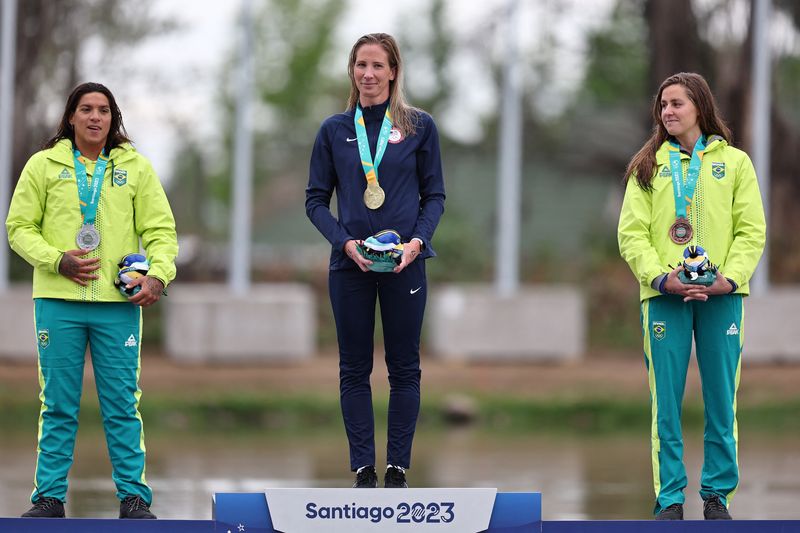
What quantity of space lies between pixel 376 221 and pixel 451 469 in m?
4.40

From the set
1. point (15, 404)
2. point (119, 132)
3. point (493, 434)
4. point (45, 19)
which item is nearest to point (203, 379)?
point (15, 404)

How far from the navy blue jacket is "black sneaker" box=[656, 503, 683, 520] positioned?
1.49 m

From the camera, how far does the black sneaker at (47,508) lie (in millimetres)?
5883

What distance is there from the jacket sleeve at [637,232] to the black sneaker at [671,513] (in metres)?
0.97

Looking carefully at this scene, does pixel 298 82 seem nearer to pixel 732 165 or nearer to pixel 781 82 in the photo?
pixel 781 82

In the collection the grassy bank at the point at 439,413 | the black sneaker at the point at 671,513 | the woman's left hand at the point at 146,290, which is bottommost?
the grassy bank at the point at 439,413

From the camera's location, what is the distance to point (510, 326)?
14977 millimetres

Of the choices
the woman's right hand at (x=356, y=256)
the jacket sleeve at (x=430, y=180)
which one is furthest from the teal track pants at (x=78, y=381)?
the jacket sleeve at (x=430, y=180)

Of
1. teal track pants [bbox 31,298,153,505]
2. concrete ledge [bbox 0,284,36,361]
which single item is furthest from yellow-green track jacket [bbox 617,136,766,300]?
concrete ledge [bbox 0,284,36,361]

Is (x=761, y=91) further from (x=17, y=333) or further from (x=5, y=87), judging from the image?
(x=17, y=333)

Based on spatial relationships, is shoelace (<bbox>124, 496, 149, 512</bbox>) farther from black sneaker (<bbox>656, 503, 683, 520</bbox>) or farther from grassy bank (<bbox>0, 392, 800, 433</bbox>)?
grassy bank (<bbox>0, 392, 800, 433</bbox>)

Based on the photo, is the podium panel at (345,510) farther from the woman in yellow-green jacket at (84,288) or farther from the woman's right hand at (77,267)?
the woman's right hand at (77,267)

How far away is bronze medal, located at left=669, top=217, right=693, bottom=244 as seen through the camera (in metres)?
6.07

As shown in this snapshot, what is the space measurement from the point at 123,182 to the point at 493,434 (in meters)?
6.99
